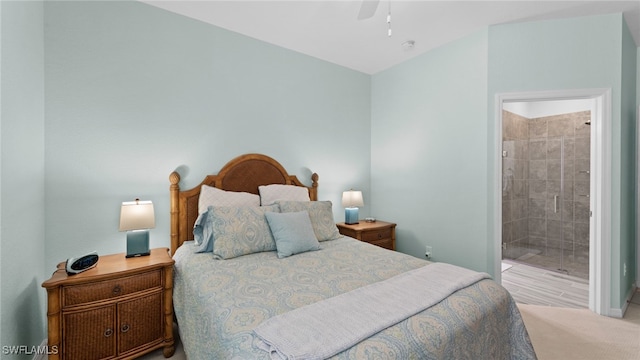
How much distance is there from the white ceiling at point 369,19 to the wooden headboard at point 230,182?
132 centimetres

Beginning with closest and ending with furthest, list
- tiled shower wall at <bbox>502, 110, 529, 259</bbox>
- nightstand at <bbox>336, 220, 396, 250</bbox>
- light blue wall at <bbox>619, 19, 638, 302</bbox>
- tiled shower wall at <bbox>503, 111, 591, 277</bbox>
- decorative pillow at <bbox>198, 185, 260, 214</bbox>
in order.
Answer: decorative pillow at <bbox>198, 185, 260, 214</bbox>, light blue wall at <bbox>619, 19, 638, 302</bbox>, nightstand at <bbox>336, 220, 396, 250</bbox>, tiled shower wall at <bbox>503, 111, 591, 277</bbox>, tiled shower wall at <bbox>502, 110, 529, 259</bbox>

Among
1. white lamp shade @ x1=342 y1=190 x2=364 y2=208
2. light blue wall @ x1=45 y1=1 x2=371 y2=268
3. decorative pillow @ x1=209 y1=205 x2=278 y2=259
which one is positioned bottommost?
decorative pillow @ x1=209 y1=205 x2=278 y2=259

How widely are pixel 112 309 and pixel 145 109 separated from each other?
1.58 m

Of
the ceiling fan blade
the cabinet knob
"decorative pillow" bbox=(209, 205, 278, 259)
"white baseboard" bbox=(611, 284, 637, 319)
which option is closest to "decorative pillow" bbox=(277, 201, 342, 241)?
"decorative pillow" bbox=(209, 205, 278, 259)

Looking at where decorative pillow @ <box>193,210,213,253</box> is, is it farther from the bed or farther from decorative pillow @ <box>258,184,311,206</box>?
decorative pillow @ <box>258,184,311,206</box>

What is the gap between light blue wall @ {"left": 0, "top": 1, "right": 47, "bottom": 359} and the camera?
1470 mm

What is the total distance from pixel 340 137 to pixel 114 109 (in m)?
2.47

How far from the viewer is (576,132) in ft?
13.6

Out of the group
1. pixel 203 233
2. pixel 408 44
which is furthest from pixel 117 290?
pixel 408 44

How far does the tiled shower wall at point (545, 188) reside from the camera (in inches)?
160

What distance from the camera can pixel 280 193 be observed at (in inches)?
115

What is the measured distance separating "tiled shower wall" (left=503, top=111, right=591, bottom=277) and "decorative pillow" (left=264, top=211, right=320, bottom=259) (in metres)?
3.45

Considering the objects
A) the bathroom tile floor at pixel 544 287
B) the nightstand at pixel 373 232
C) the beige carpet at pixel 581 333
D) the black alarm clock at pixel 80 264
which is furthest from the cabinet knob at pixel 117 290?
the bathroom tile floor at pixel 544 287

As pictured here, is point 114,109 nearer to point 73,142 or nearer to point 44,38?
point 73,142
